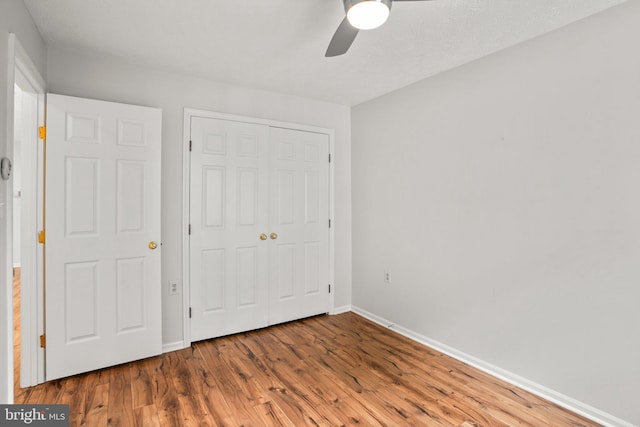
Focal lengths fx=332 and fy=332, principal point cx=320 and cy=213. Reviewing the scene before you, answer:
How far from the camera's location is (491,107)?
2.52 meters

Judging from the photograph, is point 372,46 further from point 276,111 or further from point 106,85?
point 106,85

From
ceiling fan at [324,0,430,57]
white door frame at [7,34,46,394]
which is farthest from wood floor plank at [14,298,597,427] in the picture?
ceiling fan at [324,0,430,57]

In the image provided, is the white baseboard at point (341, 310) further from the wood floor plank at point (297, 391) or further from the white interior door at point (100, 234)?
the white interior door at point (100, 234)

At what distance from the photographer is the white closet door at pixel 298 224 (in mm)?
3436

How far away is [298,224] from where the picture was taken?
358 cm

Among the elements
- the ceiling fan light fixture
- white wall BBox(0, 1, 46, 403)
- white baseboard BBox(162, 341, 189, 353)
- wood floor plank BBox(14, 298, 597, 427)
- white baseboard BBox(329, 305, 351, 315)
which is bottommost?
wood floor plank BBox(14, 298, 597, 427)

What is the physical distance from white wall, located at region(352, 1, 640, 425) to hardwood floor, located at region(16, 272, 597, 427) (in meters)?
0.34

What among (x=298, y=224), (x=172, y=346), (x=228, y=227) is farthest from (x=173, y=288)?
(x=298, y=224)

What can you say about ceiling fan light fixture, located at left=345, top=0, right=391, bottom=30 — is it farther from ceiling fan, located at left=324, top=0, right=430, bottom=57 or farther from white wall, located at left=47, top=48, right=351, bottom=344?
white wall, located at left=47, top=48, right=351, bottom=344

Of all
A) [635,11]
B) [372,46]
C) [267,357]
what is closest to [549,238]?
[635,11]

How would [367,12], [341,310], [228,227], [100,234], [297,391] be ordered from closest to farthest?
[367,12] → [297,391] → [100,234] → [228,227] → [341,310]

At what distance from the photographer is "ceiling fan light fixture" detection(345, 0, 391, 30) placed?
1.56 meters

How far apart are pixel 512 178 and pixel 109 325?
3.19 m

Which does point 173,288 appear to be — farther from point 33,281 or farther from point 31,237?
point 31,237
